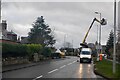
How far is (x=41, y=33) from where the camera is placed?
9931 centimetres

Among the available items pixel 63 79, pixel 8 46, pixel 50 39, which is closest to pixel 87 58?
pixel 8 46

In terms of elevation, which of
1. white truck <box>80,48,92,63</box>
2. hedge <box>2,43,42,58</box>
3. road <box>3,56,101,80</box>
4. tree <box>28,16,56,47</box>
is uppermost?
tree <box>28,16,56,47</box>

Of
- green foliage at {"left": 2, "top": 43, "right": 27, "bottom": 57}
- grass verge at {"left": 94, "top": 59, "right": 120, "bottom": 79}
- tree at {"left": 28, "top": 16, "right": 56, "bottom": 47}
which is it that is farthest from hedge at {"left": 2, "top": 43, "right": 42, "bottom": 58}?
tree at {"left": 28, "top": 16, "right": 56, "bottom": 47}

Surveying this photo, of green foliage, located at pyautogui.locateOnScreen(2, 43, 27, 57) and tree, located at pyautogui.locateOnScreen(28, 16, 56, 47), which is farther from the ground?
tree, located at pyautogui.locateOnScreen(28, 16, 56, 47)

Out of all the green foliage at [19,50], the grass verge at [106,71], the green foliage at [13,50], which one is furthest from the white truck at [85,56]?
the grass verge at [106,71]

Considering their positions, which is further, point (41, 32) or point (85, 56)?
point (41, 32)

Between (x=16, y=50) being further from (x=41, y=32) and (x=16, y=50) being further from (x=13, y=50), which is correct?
(x=41, y=32)

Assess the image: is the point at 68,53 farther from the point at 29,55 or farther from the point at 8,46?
the point at 8,46

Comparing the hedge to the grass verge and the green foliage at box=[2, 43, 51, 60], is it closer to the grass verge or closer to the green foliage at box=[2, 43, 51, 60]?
the green foliage at box=[2, 43, 51, 60]

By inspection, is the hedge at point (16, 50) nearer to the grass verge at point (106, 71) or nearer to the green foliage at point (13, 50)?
the green foliage at point (13, 50)

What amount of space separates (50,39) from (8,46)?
6556 centimetres

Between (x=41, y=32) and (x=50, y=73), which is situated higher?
(x=41, y=32)

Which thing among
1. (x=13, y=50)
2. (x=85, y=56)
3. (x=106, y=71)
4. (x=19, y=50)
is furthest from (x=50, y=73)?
(x=85, y=56)

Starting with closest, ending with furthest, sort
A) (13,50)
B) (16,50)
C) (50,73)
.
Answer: (50,73), (13,50), (16,50)
